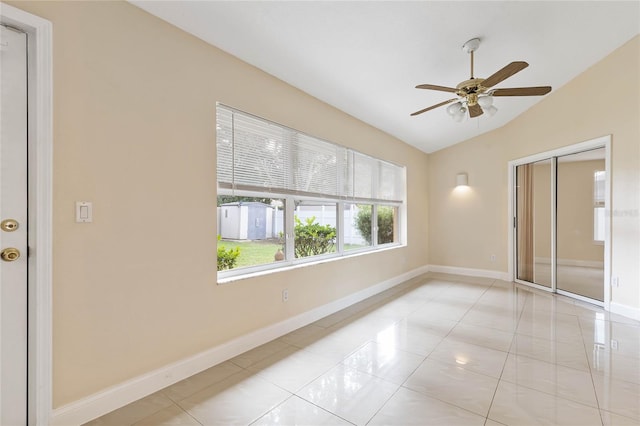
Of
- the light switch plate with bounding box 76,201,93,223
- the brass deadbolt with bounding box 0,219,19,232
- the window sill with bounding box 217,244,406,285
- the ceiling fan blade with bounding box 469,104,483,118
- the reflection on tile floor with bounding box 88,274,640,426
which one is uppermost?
the ceiling fan blade with bounding box 469,104,483,118

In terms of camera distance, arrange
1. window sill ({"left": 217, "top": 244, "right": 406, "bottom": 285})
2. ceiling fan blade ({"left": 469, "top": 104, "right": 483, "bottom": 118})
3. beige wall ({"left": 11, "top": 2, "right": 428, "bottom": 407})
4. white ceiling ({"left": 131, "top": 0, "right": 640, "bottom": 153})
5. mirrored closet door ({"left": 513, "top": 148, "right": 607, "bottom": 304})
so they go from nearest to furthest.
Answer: beige wall ({"left": 11, "top": 2, "right": 428, "bottom": 407}), white ceiling ({"left": 131, "top": 0, "right": 640, "bottom": 153}), window sill ({"left": 217, "top": 244, "right": 406, "bottom": 285}), ceiling fan blade ({"left": 469, "top": 104, "right": 483, "bottom": 118}), mirrored closet door ({"left": 513, "top": 148, "right": 607, "bottom": 304})

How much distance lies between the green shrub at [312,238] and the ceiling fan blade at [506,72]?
2176 mm

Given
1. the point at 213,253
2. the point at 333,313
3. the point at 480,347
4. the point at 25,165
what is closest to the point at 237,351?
the point at 213,253

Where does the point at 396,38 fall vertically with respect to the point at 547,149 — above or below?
above

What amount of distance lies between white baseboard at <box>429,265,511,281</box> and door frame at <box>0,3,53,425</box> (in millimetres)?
6115

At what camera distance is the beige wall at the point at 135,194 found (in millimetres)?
1651

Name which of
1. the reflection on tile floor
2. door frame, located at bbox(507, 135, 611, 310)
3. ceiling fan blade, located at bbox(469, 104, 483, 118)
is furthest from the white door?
door frame, located at bbox(507, 135, 611, 310)

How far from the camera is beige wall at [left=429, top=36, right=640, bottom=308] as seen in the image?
3412 mm

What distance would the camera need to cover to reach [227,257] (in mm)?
2650

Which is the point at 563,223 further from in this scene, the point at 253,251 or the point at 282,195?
the point at 253,251

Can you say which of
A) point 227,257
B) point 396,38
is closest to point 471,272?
point 396,38

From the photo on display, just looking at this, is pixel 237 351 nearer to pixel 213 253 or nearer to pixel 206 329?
pixel 206 329

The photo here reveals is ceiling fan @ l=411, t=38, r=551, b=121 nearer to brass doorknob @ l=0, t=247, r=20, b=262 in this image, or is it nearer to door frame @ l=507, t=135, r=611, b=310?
door frame @ l=507, t=135, r=611, b=310

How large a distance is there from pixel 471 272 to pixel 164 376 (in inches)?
219
